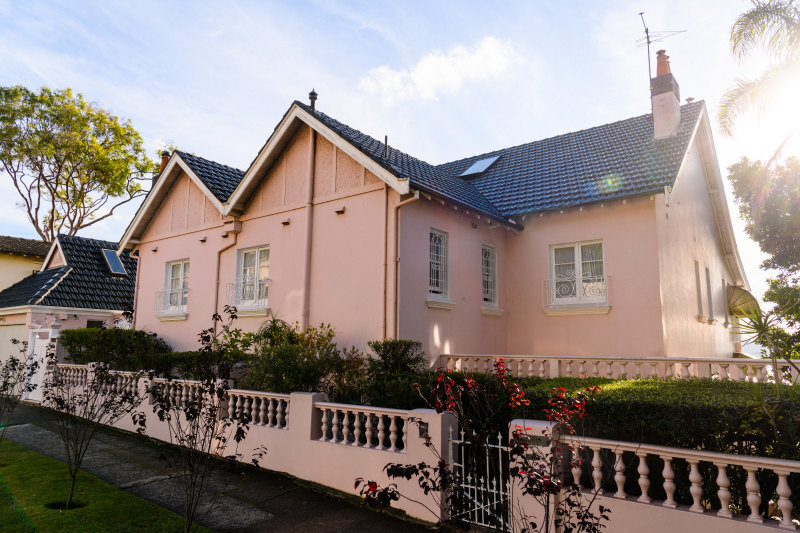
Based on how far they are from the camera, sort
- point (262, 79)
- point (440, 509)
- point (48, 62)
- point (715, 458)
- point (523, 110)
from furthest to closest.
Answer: point (48, 62)
point (523, 110)
point (262, 79)
point (440, 509)
point (715, 458)

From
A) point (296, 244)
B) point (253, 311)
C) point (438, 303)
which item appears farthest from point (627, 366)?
point (253, 311)

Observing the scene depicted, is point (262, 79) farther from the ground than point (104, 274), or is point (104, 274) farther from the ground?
point (262, 79)

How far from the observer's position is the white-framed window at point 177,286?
16594mm

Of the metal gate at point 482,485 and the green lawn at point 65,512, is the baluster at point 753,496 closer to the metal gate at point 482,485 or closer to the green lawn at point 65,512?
the metal gate at point 482,485

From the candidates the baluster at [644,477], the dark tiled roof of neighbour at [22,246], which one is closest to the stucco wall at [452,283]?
the baluster at [644,477]

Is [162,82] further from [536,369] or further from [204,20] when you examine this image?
[536,369]

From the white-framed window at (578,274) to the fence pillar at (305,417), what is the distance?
7.88 meters

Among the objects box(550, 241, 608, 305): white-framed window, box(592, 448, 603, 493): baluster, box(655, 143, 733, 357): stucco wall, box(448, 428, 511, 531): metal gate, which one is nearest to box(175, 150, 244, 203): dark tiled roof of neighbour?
box(550, 241, 608, 305): white-framed window

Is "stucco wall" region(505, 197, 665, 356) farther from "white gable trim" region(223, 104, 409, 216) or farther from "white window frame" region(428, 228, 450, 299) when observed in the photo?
"white gable trim" region(223, 104, 409, 216)

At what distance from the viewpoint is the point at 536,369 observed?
11.2 m

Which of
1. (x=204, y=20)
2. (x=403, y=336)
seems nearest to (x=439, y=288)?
(x=403, y=336)

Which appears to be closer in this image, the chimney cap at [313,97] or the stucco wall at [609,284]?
the stucco wall at [609,284]

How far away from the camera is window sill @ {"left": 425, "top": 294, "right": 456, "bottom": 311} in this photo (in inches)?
455

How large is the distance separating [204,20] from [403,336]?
7.52m
